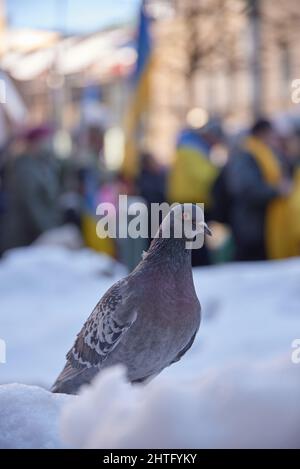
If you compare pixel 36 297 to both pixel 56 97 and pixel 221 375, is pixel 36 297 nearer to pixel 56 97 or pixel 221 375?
pixel 221 375

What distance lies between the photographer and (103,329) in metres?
1.47

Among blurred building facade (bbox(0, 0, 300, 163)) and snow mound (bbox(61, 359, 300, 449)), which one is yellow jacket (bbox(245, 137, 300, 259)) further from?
snow mound (bbox(61, 359, 300, 449))

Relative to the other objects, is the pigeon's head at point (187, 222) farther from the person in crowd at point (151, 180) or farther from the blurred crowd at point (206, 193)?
the person in crowd at point (151, 180)

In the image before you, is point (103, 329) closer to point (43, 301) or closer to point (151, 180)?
point (43, 301)

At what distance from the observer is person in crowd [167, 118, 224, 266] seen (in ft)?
19.7

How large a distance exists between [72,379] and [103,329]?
100 millimetres

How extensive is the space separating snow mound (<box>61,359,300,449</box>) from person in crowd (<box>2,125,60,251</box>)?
4.65 m

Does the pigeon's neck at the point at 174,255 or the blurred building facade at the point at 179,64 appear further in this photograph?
the blurred building facade at the point at 179,64

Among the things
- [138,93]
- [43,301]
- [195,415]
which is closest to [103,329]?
[195,415]

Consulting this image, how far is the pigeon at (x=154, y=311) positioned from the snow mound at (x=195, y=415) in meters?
0.20

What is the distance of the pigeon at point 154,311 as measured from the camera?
1.37m

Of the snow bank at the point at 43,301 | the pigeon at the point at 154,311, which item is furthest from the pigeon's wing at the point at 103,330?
the snow bank at the point at 43,301

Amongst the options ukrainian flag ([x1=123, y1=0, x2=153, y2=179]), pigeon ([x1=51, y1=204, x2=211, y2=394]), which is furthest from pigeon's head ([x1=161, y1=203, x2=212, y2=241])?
ukrainian flag ([x1=123, y1=0, x2=153, y2=179])
